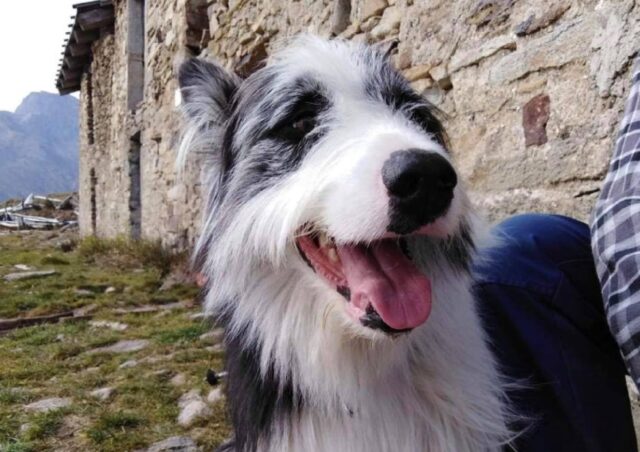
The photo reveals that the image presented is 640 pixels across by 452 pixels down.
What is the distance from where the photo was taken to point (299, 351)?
1343 mm

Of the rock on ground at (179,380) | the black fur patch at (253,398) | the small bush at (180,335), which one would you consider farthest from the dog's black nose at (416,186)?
the small bush at (180,335)

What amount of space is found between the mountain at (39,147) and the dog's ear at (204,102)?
103 m

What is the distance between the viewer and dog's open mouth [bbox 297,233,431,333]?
48.0 inches

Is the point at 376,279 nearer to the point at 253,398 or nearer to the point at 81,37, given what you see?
the point at 253,398

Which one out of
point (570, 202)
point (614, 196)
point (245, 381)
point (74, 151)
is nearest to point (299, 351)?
point (245, 381)

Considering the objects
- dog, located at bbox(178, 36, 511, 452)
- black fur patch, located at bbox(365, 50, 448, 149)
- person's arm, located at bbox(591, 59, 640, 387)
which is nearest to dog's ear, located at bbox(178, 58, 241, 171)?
dog, located at bbox(178, 36, 511, 452)

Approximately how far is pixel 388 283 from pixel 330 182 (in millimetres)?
267

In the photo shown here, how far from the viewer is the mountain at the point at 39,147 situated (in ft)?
378

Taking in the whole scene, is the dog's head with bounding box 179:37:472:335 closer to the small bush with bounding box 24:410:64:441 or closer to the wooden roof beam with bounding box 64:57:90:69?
the small bush with bounding box 24:410:64:441

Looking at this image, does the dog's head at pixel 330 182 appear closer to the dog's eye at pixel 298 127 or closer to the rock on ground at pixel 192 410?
the dog's eye at pixel 298 127

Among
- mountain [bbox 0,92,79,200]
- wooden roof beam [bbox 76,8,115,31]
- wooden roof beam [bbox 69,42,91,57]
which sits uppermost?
wooden roof beam [bbox 76,8,115,31]

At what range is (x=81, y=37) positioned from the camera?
538 inches

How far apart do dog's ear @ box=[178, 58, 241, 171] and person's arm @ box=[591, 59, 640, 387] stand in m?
1.11

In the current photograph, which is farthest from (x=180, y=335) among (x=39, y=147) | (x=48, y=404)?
(x=39, y=147)
